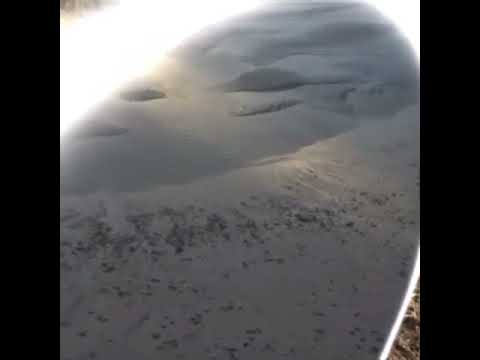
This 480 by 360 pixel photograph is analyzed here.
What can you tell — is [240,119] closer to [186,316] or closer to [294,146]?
[294,146]

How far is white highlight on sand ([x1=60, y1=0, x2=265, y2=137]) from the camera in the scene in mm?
2152

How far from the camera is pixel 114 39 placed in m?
2.40

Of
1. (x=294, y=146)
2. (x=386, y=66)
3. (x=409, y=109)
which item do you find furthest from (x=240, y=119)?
(x=409, y=109)

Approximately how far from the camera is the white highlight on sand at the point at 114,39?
2.15m

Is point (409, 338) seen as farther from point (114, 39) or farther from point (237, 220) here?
point (114, 39)

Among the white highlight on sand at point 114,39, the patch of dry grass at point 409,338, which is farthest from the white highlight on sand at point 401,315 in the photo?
the white highlight on sand at point 114,39

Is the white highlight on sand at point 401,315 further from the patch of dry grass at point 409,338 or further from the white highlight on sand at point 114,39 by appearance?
the white highlight on sand at point 114,39

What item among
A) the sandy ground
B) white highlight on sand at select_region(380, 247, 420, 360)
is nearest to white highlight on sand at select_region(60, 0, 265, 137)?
the sandy ground

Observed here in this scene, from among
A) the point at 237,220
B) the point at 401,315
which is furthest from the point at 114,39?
the point at 401,315
